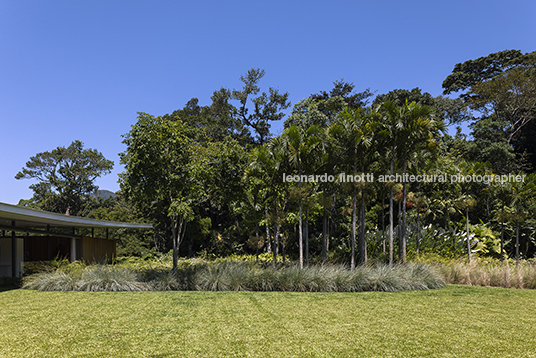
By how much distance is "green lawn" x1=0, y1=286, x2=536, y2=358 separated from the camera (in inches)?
203

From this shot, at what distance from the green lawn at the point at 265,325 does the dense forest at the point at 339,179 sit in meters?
4.07

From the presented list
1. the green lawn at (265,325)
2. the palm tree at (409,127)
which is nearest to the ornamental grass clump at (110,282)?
the green lawn at (265,325)

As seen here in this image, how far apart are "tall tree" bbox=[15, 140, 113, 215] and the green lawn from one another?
32283 mm

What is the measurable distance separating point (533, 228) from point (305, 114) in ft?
51.1

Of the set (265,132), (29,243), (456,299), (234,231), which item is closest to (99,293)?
(29,243)

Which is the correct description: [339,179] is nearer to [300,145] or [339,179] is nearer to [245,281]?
[300,145]

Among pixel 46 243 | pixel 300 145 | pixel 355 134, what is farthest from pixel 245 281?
pixel 46 243

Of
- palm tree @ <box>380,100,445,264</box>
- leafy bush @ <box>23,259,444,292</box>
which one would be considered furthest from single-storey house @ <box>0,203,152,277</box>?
palm tree @ <box>380,100,445,264</box>

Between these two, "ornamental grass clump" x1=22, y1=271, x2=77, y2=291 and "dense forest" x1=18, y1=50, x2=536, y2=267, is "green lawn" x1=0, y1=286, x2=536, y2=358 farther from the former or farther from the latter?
"dense forest" x1=18, y1=50, x2=536, y2=267

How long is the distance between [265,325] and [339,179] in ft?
32.9

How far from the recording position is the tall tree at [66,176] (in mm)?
39219

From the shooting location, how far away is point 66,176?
40.3 metres

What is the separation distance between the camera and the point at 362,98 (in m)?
32.4

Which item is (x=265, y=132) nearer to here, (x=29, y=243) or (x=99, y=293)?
(x=29, y=243)
